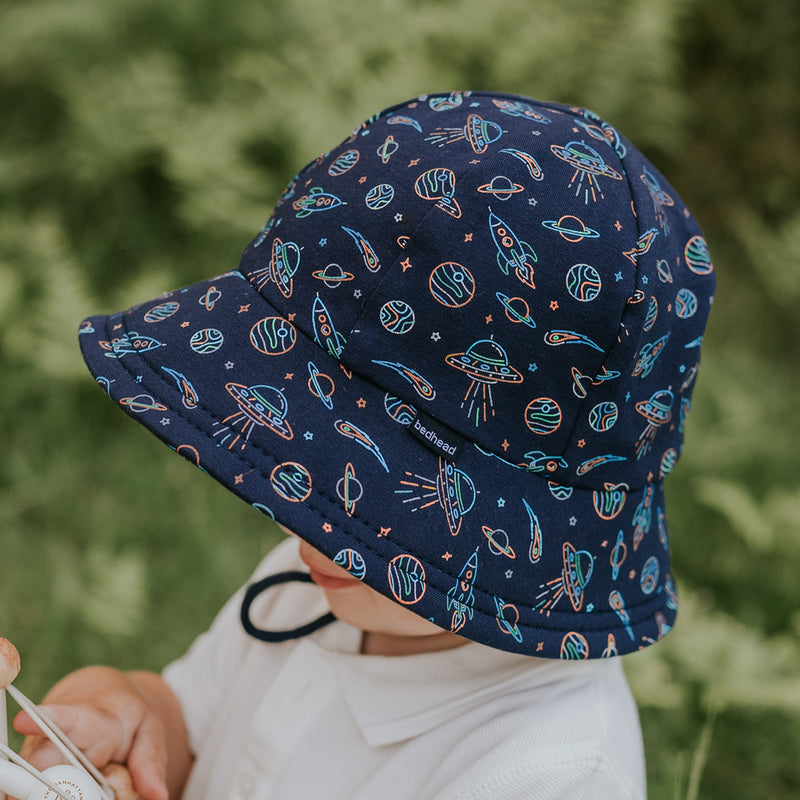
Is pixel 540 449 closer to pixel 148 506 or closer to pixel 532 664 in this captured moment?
pixel 532 664

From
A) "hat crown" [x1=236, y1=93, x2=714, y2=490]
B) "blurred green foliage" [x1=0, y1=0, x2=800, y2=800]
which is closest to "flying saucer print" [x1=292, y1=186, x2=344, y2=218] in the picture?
"hat crown" [x1=236, y1=93, x2=714, y2=490]

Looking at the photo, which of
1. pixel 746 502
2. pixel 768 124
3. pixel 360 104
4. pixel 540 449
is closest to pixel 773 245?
pixel 768 124

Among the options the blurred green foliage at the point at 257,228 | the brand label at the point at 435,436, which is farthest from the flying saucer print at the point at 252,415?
the blurred green foliage at the point at 257,228

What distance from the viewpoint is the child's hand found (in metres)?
1.16

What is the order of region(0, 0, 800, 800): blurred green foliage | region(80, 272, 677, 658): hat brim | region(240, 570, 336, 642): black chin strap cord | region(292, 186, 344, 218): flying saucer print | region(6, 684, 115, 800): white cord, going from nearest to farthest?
region(6, 684, 115, 800): white cord
region(80, 272, 677, 658): hat brim
region(292, 186, 344, 218): flying saucer print
region(240, 570, 336, 642): black chin strap cord
region(0, 0, 800, 800): blurred green foliage

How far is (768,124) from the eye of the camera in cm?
425

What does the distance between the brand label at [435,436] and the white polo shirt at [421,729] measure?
0.37 meters

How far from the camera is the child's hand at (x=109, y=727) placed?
1161 mm

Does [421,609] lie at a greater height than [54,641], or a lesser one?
greater

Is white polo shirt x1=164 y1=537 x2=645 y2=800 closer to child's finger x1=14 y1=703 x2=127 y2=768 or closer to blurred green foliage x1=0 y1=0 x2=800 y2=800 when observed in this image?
child's finger x1=14 y1=703 x2=127 y2=768

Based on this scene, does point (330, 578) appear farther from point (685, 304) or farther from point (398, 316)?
point (685, 304)

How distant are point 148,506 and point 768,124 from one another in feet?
11.8

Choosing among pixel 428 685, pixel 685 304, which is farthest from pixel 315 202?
pixel 428 685

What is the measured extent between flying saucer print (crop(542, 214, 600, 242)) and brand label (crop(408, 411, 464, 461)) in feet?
0.89
